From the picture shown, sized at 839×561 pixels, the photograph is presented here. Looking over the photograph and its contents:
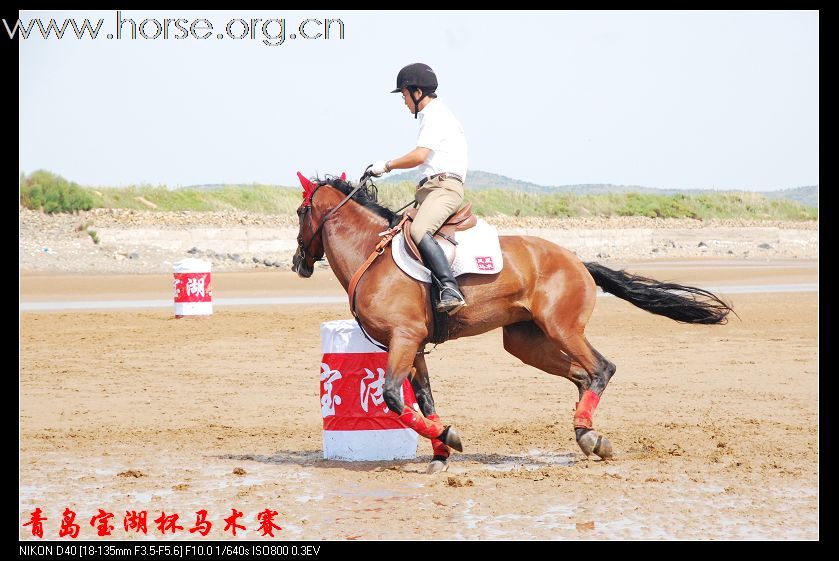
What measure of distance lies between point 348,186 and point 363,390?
1704 mm

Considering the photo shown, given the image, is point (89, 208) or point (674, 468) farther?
point (89, 208)

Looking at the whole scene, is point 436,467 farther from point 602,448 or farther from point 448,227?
point 448,227

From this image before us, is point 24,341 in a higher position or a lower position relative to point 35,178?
lower

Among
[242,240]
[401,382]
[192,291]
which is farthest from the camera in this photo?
[242,240]

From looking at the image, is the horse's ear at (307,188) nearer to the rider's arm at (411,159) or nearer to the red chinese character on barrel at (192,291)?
the rider's arm at (411,159)

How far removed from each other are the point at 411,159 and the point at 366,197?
2.76 ft

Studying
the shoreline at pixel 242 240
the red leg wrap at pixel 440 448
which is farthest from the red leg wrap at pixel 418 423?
the shoreline at pixel 242 240

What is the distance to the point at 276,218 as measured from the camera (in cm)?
5047

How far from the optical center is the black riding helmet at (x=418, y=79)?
29.7ft

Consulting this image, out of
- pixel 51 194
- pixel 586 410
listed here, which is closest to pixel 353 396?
pixel 586 410

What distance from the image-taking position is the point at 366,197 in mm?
9648

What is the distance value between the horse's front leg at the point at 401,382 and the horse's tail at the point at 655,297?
207cm
